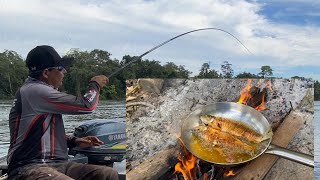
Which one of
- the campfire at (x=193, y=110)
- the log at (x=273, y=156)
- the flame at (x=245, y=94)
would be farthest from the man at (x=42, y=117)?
the log at (x=273, y=156)

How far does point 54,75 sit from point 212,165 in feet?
4.00

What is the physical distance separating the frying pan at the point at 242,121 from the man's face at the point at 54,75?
91cm

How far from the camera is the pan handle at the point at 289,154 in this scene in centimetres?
303

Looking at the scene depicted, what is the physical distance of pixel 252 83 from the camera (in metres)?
3.11

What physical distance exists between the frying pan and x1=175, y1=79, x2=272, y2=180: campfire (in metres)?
0.04

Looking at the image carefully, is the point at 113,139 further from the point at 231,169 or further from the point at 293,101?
the point at 293,101

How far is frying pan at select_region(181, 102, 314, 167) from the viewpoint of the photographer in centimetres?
305

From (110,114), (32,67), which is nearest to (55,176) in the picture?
(32,67)

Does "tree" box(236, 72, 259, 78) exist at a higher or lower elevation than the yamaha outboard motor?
higher

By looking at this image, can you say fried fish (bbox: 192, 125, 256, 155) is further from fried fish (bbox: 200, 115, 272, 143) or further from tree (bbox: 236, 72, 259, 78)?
tree (bbox: 236, 72, 259, 78)

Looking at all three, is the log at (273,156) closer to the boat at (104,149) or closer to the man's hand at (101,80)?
the man's hand at (101,80)

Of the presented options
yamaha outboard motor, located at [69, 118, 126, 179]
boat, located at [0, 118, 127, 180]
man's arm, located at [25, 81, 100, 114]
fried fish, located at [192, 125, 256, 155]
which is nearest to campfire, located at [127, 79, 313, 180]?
fried fish, located at [192, 125, 256, 155]

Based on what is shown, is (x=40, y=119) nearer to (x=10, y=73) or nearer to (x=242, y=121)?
(x=242, y=121)

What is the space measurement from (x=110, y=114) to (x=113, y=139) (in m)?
4.36
